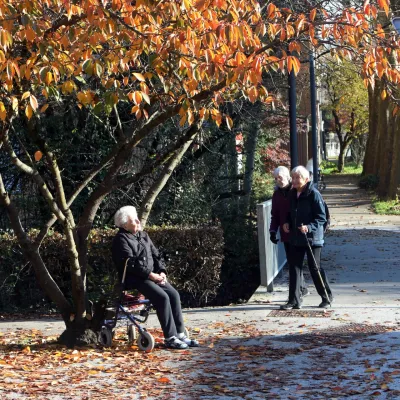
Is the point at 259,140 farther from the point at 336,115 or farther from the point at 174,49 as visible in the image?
the point at 336,115

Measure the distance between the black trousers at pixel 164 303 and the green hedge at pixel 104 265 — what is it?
10.2 feet

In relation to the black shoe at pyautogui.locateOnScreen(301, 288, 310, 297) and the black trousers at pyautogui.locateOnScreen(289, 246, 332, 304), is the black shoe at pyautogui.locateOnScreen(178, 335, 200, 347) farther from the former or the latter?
the black shoe at pyautogui.locateOnScreen(301, 288, 310, 297)

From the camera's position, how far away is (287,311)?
10.8m

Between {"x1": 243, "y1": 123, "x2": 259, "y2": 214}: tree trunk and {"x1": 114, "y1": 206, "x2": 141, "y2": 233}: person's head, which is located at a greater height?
{"x1": 243, "y1": 123, "x2": 259, "y2": 214}: tree trunk

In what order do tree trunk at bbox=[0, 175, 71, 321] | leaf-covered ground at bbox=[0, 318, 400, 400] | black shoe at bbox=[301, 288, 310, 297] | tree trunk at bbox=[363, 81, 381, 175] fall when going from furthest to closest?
tree trunk at bbox=[363, 81, 381, 175] < black shoe at bbox=[301, 288, 310, 297] < tree trunk at bbox=[0, 175, 71, 321] < leaf-covered ground at bbox=[0, 318, 400, 400]

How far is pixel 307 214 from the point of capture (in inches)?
424

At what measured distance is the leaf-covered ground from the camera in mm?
7027

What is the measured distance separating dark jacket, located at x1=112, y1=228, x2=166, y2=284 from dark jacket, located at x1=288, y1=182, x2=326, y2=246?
2.38 meters

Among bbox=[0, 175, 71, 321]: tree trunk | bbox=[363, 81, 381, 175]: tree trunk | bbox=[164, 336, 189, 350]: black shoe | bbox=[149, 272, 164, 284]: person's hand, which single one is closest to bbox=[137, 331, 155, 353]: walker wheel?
bbox=[164, 336, 189, 350]: black shoe

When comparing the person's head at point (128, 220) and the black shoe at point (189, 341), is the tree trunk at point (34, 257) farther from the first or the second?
the black shoe at point (189, 341)

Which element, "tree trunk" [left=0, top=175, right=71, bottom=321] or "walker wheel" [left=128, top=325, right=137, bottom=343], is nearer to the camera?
"walker wheel" [left=128, top=325, right=137, bottom=343]

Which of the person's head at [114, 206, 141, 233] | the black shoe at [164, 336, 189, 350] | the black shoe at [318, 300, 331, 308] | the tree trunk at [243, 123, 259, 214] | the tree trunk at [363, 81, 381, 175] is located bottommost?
the black shoe at [164, 336, 189, 350]

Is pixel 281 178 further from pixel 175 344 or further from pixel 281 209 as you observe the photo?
pixel 175 344

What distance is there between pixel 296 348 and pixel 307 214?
2.53m
